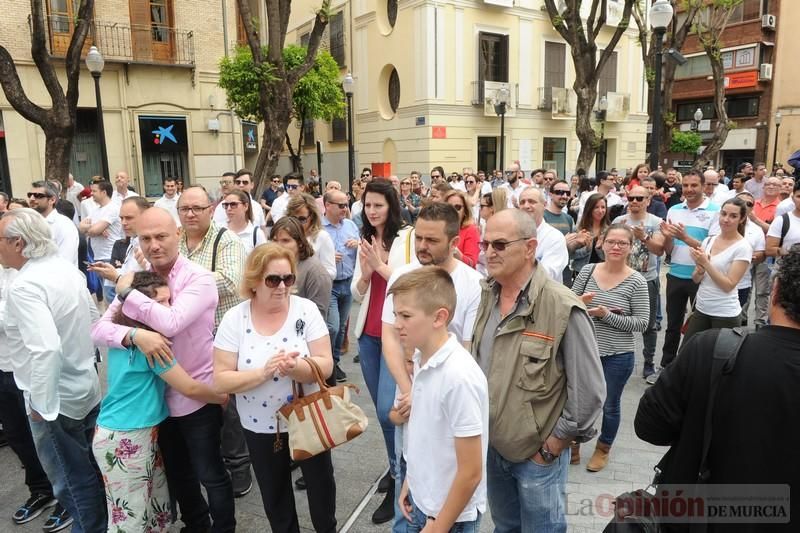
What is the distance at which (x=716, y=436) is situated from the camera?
1832 millimetres

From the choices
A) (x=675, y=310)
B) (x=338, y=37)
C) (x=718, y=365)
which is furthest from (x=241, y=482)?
(x=338, y=37)

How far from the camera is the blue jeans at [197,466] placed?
3002 millimetres

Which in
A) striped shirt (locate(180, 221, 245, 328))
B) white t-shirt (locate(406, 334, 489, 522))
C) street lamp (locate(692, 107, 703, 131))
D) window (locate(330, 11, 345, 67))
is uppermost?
window (locate(330, 11, 345, 67))

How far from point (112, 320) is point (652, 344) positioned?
5368 mm

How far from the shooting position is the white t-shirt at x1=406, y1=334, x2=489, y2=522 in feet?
6.58

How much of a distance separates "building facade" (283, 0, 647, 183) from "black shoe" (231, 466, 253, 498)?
728 inches

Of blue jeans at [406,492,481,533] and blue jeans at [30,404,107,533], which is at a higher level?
blue jeans at [406,492,481,533]

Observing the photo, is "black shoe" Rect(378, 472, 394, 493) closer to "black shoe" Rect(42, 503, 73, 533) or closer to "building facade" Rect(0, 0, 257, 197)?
"black shoe" Rect(42, 503, 73, 533)

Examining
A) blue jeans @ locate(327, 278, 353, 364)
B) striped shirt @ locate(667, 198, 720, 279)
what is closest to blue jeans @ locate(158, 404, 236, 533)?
blue jeans @ locate(327, 278, 353, 364)

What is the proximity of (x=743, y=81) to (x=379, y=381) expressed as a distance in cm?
3988

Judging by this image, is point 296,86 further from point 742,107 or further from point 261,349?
point 742,107

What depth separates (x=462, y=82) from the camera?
21594mm

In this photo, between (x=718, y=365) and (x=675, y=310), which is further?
(x=675, y=310)

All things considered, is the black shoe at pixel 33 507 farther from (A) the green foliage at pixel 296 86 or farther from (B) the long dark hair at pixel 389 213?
(A) the green foliage at pixel 296 86
